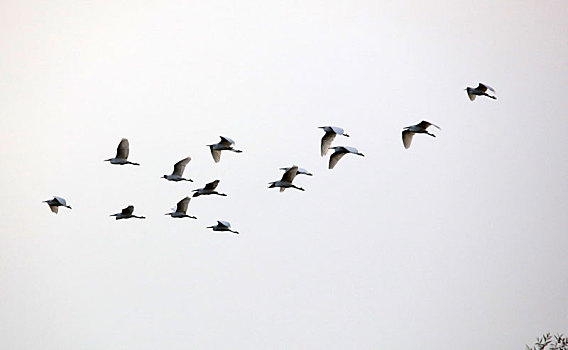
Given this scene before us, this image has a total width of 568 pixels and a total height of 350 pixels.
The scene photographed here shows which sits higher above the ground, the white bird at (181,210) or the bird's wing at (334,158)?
the bird's wing at (334,158)

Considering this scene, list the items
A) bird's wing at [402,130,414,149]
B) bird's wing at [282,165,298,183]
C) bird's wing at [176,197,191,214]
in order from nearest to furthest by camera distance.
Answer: bird's wing at [402,130,414,149] < bird's wing at [282,165,298,183] < bird's wing at [176,197,191,214]

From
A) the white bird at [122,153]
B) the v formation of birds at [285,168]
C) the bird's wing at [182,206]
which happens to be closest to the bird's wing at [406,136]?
the v formation of birds at [285,168]

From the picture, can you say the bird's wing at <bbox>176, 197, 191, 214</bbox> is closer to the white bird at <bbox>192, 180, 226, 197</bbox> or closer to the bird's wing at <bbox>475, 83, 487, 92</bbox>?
the white bird at <bbox>192, 180, 226, 197</bbox>

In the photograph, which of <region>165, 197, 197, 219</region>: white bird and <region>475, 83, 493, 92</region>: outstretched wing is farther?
<region>165, 197, 197, 219</region>: white bird

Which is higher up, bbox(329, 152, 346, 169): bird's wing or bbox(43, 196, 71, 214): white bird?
bbox(329, 152, 346, 169): bird's wing

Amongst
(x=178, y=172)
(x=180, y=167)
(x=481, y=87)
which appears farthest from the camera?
(x=180, y=167)

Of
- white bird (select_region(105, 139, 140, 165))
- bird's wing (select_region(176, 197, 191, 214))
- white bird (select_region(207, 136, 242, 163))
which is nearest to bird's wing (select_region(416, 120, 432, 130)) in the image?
white bird (select_region(207, 136, 242, 163))

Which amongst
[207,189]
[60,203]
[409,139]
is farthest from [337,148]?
[60,203]

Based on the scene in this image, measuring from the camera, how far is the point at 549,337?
94.5 meters

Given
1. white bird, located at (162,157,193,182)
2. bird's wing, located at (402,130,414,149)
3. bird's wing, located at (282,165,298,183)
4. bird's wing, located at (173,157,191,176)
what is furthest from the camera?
bird's wing, located at (173,157,191,176)

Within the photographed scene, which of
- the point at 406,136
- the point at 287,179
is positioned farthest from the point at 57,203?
the point at 406,136

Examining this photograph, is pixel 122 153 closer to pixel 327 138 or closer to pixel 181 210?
pixel 181 210

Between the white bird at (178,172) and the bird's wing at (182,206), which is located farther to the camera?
the bird's wing at (182,206)

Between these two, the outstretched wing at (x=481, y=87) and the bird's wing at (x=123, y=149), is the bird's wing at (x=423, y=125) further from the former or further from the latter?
the bird's wing at (x=123, y=149)
